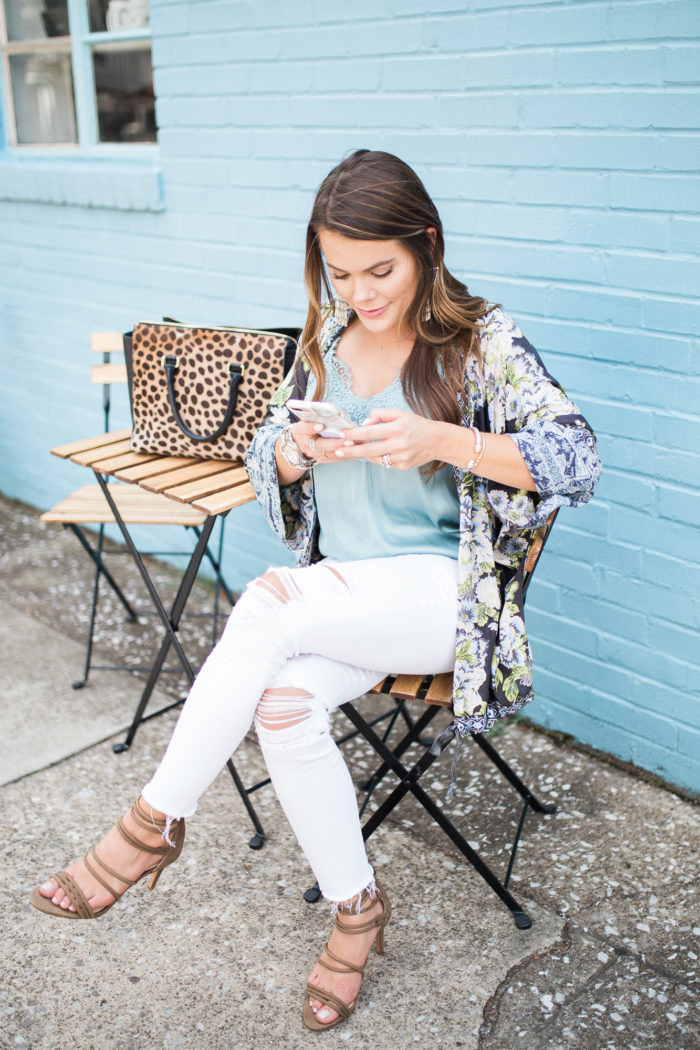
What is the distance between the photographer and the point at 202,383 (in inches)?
101

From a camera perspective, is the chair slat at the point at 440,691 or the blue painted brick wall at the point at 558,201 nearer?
the chair slat at the point at 440,691

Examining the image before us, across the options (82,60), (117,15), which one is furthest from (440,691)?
(82,60)

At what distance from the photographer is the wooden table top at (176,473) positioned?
239cm

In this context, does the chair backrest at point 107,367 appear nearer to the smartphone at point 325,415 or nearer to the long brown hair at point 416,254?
the long brown hair at point 416,254

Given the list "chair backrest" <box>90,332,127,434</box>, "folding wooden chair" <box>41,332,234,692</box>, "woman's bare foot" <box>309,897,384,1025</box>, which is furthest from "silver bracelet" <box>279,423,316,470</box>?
"chair backrest" <box>90,332,127,434</box>

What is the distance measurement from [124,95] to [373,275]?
8.77 feet

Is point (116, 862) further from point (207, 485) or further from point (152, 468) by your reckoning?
point (152, 468)

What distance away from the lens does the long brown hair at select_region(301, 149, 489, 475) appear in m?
1.85

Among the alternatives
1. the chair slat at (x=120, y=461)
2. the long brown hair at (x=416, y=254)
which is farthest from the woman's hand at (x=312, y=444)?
the chair slat at (x=120, y=461)

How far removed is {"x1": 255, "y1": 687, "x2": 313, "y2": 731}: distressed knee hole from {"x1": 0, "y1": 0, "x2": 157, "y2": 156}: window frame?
9.17 feet

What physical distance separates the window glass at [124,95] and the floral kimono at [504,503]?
2.53 metres

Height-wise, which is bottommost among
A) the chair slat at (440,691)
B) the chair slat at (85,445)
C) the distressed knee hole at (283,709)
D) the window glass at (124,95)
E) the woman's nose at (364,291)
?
the chair slat at (440,691)

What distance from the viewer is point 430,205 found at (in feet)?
6.31

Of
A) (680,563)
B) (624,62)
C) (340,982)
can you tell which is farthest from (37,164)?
(340,982)
